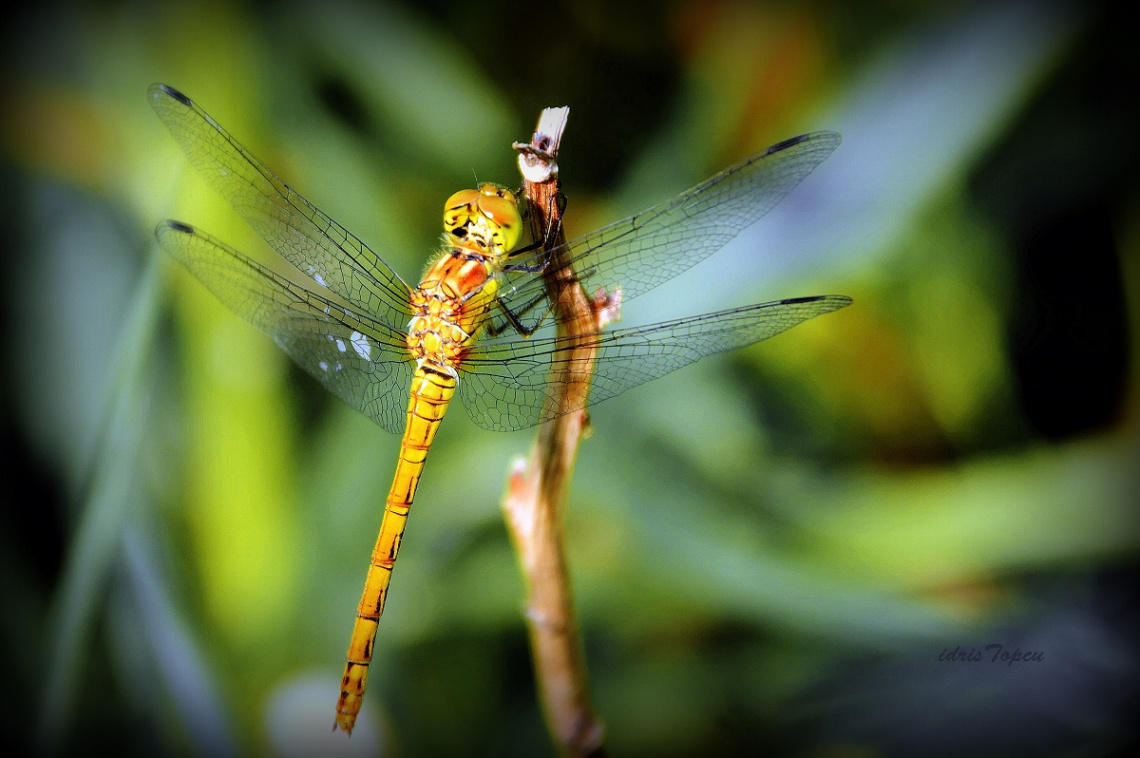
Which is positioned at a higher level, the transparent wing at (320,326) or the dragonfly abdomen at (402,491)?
the transparent wing at (320,326)

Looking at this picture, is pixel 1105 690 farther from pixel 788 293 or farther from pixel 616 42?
pixel 616 42

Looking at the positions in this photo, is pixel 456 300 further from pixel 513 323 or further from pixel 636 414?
pixel 636 414

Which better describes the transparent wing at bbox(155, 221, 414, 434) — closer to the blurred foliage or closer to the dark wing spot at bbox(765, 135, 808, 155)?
the blurred foliage

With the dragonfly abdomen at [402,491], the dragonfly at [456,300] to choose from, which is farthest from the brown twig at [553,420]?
the dragonfly abdomen at [402,491]

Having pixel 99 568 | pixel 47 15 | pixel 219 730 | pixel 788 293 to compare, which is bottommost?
pixel 219 730

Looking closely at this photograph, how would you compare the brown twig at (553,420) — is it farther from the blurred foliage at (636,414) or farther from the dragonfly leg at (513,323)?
the blurred foliage at (636,414)

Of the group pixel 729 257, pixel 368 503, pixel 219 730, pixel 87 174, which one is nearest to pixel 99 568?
A: pixel 219 730

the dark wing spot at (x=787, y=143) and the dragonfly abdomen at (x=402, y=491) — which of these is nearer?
the dark wing spot at (x=787, y=143)
